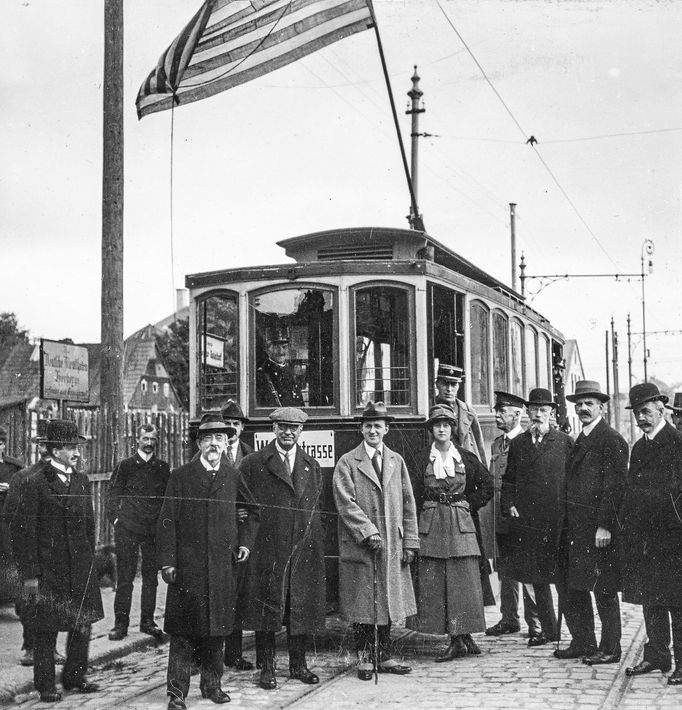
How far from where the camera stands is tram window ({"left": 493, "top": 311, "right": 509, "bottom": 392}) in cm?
1036

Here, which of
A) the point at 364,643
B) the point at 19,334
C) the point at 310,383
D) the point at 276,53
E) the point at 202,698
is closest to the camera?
the point at 202,698

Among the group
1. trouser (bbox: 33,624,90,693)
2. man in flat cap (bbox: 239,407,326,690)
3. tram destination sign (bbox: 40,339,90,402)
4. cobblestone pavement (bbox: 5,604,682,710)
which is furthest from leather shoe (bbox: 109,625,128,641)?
tram destination sign (bbox: 40,339,90,402)

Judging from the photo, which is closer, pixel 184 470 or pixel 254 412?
pixel 184 470

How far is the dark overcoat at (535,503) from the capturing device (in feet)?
25.7

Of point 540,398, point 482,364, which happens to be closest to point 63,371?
point 482,364

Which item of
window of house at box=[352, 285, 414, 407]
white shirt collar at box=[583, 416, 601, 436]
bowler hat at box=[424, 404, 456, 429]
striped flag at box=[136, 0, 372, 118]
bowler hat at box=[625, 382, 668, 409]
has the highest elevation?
striped flag at box=[136, 0, 372, 118]

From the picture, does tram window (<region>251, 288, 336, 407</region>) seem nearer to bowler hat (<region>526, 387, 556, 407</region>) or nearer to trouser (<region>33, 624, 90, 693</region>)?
bowler hat (<region>526, 387, 556, 407</region>)

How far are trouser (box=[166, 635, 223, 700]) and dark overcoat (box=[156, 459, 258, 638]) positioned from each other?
9 cm

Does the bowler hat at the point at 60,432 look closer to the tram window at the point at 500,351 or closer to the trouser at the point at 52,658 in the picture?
the trouser at the point at 52,658

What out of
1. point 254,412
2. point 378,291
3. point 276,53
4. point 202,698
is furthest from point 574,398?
point 276,53

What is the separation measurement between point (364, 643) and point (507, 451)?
239cm

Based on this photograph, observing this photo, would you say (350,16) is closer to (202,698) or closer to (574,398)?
(574,398)

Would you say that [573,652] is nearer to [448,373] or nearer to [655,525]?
[655,525]

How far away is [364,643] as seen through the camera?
7035mm
